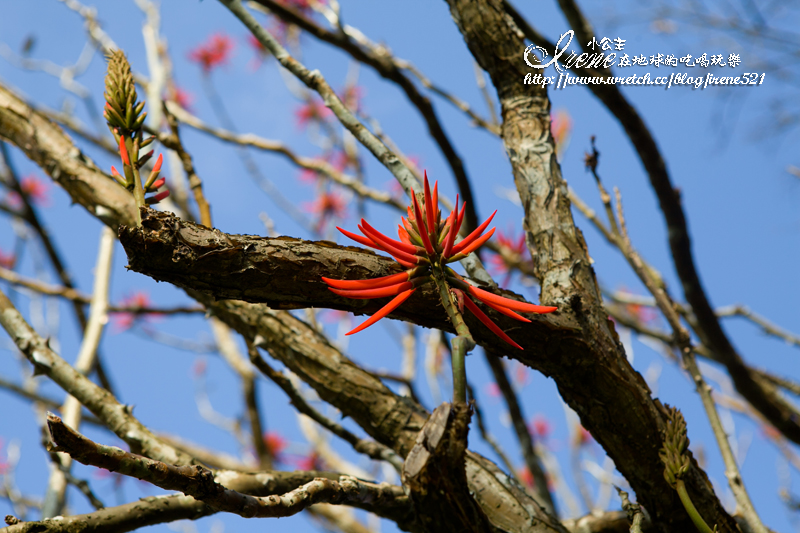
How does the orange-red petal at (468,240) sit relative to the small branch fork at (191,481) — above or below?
above

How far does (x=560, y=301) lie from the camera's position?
3.57ft

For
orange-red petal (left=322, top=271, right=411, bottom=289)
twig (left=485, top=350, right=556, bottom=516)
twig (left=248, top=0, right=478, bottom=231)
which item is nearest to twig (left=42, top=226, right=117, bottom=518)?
twig (left=248, top=0, right=478, bottom=231)

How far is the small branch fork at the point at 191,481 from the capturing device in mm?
623

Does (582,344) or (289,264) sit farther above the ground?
(289,264)

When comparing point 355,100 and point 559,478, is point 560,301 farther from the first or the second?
point 355,100

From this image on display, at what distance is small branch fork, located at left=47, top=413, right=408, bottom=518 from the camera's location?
0.62 metres

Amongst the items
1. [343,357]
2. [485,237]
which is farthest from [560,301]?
[343,357]

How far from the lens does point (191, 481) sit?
2.34 ft

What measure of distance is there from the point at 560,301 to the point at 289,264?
500 millimetres

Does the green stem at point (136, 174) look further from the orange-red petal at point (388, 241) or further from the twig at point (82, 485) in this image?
the twig at point (82, 485)

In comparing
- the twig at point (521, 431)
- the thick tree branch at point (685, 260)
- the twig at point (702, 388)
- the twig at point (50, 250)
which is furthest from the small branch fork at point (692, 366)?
the twig at point (50, 250)

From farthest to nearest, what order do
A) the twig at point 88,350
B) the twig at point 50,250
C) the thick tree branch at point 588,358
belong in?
the twig at point 50,250
the twig at point 88,350
the thick tree branch at point 588,358

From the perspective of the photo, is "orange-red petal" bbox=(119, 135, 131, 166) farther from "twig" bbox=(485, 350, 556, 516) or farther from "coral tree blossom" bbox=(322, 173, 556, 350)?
"twig" bbox=(485, 350, 556, 516)

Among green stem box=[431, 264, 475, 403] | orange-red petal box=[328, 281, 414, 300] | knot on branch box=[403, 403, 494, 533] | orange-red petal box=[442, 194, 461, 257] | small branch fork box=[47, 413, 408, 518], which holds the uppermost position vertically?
orange-red petal box=[442, 194, 461, 257]
